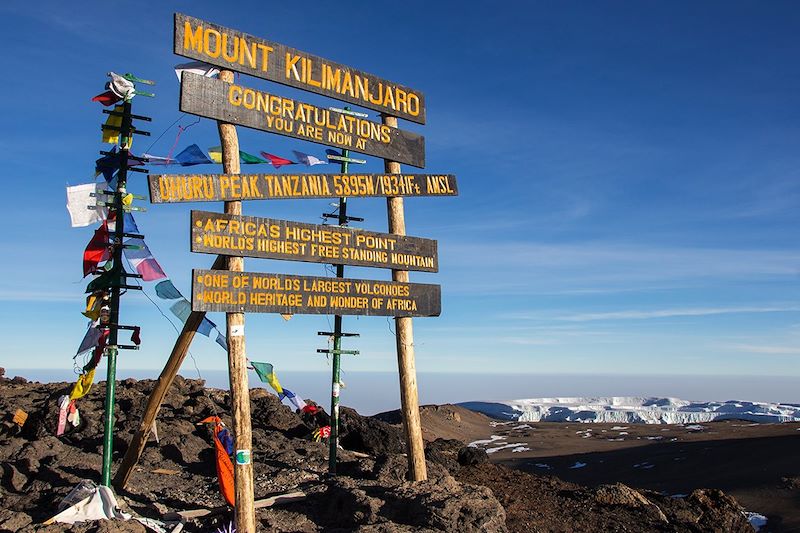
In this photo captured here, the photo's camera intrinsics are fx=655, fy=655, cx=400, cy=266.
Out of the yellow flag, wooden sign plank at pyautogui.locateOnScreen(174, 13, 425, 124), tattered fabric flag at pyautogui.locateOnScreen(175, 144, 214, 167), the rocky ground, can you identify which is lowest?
the rocky ground

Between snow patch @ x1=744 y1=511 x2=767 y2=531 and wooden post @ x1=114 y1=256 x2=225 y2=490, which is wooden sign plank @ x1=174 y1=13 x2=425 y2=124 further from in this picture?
snow patch @ x1=744 y1=511 x2=767 y2=531

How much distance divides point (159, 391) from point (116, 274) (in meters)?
2.20

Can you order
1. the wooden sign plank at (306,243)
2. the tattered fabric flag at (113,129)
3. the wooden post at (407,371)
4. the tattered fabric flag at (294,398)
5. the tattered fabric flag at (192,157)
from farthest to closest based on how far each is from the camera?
1. the tattered fabric flag at (294,398)
2. the wooden post at (407,371)
3. the tattered fabric flag at (113,129)
4. the tattered fabric flag at (192,157)
5. the wooden sign plank at (306,243)

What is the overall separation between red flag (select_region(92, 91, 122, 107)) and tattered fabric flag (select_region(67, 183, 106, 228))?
1432 mm

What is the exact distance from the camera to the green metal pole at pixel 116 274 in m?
10.8

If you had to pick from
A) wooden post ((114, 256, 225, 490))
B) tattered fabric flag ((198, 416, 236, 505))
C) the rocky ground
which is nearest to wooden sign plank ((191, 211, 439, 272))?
wooden post ((114, 256, 225, 490))

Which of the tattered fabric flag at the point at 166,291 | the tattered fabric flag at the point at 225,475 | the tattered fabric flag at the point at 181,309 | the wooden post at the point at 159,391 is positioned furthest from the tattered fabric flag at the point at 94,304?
the tattered fabric flag at the point at 225,475

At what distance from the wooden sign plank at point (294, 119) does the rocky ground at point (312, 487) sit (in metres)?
5.73

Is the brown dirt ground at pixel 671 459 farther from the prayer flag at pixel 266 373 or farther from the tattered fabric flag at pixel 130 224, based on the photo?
the tattered fabric flag at pixel 130 224

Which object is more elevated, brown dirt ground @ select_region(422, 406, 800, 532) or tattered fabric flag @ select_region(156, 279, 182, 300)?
tattered fabric flag @ select_region(156, 279, 182, 300)

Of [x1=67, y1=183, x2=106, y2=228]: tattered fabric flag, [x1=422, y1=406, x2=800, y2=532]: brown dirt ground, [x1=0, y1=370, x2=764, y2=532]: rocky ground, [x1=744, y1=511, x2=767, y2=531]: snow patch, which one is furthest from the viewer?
[x1=422, y1=406, x2=800, y2=532]: brown dirt ground

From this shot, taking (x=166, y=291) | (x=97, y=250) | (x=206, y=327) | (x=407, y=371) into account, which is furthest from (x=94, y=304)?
(x=407, y=371)

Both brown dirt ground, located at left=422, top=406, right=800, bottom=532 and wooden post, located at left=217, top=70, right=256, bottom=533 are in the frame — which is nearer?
wooden post, located at left=217, top=70, right=256, bottom=533

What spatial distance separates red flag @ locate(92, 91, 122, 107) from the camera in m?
11.2
